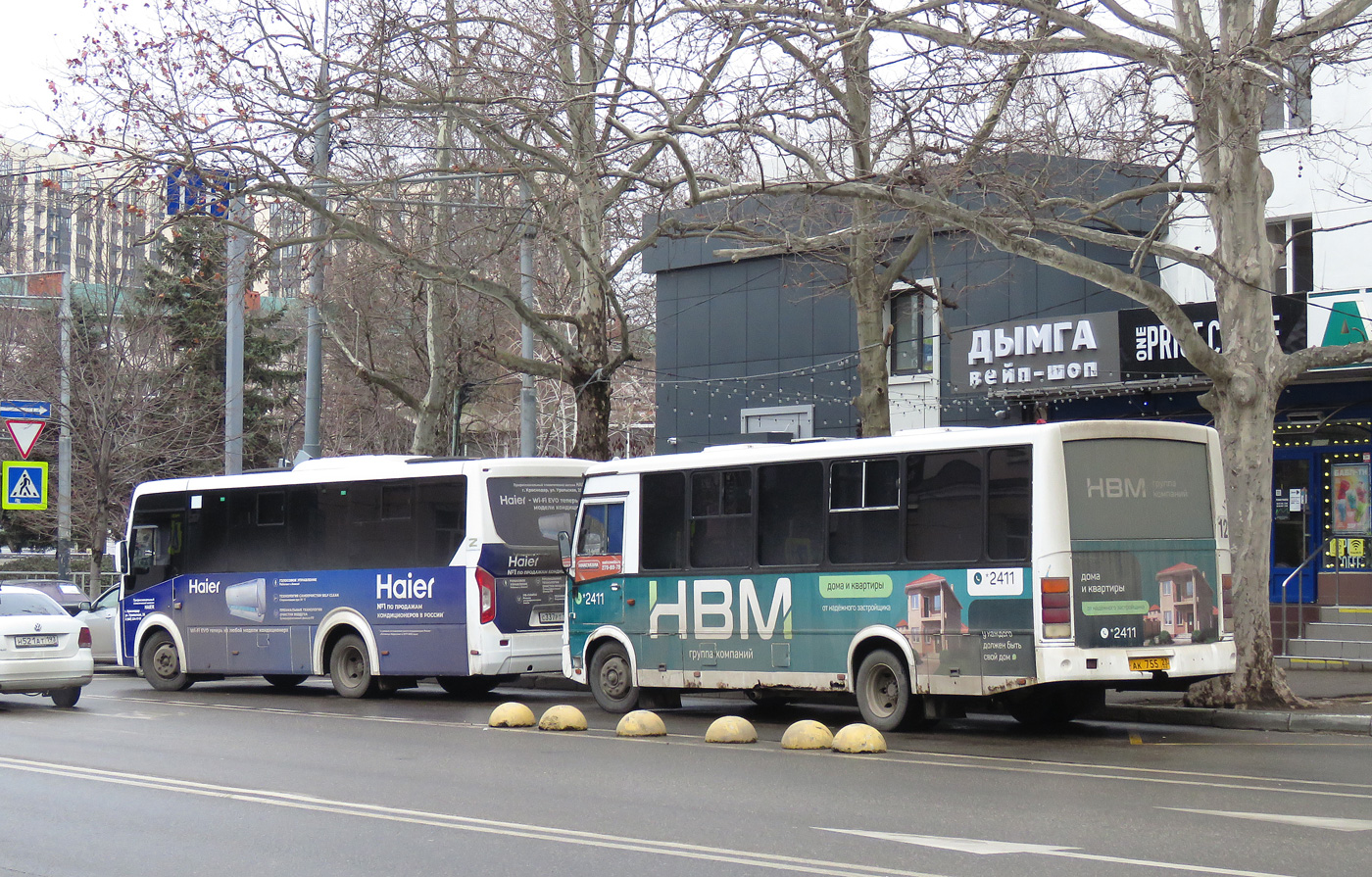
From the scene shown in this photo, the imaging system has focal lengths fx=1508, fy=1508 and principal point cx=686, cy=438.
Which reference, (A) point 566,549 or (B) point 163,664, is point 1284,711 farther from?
(B) point 163,664

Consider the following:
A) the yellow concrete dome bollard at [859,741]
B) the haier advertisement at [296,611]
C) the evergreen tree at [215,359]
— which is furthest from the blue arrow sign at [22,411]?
the yellow concrete dome bollard at [859,741]

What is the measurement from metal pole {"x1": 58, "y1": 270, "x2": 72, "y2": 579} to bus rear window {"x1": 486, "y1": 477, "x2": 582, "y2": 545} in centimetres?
1421

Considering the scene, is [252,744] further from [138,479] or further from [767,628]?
[138,479]

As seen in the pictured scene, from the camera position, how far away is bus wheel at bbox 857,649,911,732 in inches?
549

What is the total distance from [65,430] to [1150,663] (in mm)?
25272

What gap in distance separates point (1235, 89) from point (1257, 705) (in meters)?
5.92

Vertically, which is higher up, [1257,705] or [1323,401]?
[1323,401]

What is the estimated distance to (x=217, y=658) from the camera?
20.5m

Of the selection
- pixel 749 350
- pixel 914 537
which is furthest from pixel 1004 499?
pixel 749 350

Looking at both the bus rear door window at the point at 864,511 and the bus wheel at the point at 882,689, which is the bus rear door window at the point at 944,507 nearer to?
the bus rear door window at the point at 864,511

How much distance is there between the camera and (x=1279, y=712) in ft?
46.7

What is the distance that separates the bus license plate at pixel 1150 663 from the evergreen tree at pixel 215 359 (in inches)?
1100

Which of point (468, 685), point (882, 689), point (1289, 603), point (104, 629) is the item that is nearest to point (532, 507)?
point (468, 685)

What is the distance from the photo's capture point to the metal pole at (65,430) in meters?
29.0
